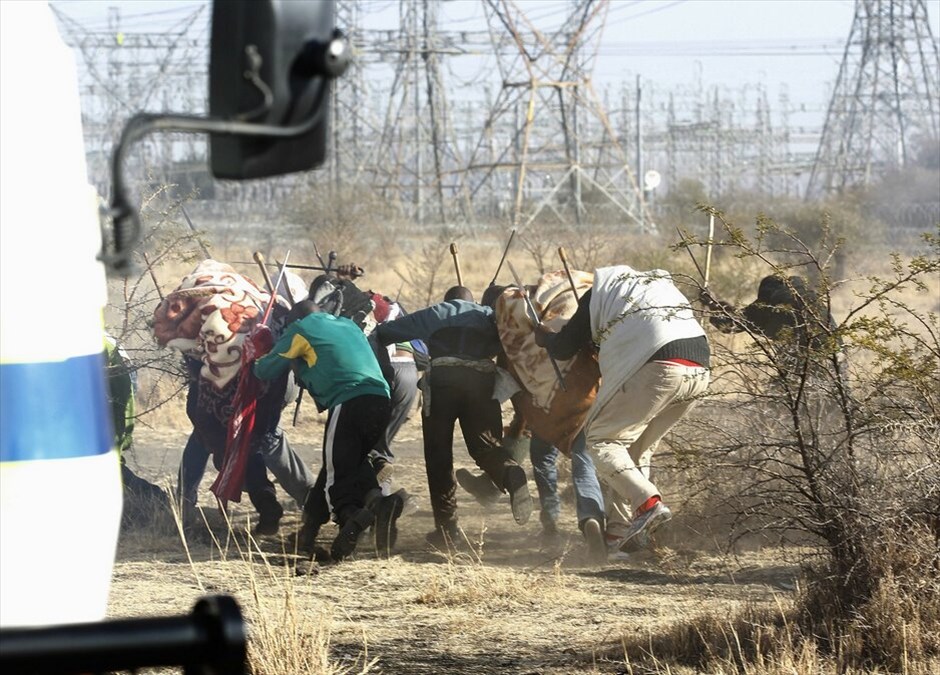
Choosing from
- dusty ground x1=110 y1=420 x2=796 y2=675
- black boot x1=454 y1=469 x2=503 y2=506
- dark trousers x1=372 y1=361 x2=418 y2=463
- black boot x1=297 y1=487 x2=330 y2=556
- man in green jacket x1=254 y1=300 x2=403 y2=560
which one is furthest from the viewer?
black boot x1=454 y1=469 x2=503 y2=506

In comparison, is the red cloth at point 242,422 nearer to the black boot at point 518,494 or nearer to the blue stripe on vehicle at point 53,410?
the black boot at point 518,494

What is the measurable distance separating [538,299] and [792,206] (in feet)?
109

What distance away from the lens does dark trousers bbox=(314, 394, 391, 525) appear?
8312 mm

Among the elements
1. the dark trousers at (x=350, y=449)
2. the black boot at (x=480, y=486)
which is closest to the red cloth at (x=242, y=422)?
the dark trousers at (x=350, y=449)

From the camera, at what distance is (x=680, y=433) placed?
9.24 metres

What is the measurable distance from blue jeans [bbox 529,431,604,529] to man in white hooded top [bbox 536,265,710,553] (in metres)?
0.21

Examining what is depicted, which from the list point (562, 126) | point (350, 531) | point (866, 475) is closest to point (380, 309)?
point (350, 531)

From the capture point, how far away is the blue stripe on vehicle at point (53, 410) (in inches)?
103

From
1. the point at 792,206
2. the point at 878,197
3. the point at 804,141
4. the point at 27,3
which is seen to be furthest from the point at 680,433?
the point at 804,141

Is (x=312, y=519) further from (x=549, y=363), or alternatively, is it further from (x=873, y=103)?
(x=873, y=103)

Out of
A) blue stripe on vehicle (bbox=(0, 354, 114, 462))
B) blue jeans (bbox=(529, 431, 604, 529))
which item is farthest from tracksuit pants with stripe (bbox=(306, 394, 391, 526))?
blue stripe on vehicle (bbox=(0, 354, 114, 462))

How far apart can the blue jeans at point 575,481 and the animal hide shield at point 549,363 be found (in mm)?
147

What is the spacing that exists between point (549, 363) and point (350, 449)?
52.3 inches

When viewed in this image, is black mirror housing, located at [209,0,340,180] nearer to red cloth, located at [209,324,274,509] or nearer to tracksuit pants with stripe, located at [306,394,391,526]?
tracksuit pants with stripe, located at [306,394,391,526]
